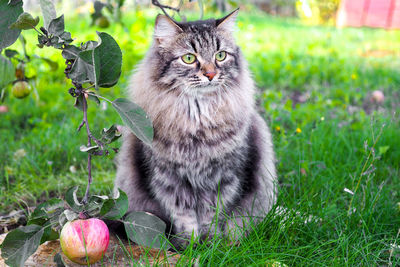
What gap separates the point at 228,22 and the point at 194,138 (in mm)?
682

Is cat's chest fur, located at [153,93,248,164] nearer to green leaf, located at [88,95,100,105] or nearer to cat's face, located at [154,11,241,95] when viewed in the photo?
cat's face, located at [154,11,241,95]

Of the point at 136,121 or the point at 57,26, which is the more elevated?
the point at 57,26

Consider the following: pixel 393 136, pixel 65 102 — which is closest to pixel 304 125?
pixel 393 136

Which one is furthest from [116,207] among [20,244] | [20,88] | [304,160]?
[304,160]

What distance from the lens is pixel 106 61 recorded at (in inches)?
59.7

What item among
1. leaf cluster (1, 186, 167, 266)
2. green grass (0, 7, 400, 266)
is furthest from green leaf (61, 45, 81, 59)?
leaf cluster (1, 186, 167, 266)

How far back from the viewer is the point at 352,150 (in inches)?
114

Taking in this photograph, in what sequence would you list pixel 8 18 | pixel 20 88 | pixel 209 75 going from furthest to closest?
pixel 20 88 < pixel 209 75 < pixel 8 18

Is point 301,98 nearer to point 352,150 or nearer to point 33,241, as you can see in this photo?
point 352,150

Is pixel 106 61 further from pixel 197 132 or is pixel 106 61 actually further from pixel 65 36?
pixel 197 132

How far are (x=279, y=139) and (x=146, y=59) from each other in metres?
1.33

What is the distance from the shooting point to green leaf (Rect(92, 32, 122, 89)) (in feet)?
4.84

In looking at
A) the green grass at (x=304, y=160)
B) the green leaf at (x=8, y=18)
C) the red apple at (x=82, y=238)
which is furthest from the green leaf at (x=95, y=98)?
the red apple at (x=82, y=238)

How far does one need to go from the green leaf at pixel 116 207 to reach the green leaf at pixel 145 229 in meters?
0.12
